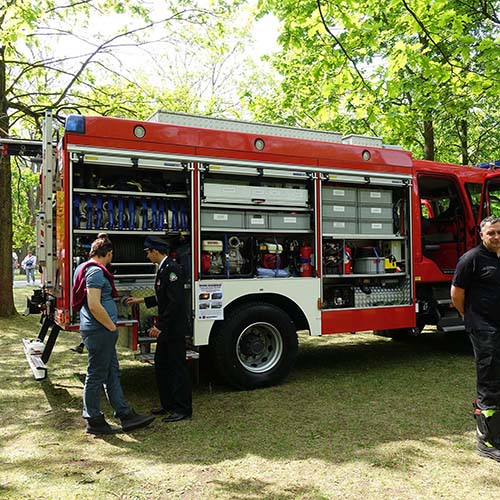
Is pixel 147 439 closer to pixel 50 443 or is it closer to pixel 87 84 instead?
pixel 50 443

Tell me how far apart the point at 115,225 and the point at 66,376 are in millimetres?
2517

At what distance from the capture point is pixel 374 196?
23.6 feet

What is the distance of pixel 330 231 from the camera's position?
22.2 feet

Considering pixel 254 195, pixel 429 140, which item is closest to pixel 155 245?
pixel 254 195

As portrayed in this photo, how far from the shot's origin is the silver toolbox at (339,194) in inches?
267

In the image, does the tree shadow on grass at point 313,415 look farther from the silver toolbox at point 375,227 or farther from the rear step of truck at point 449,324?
the silver toolbox at point 375,227

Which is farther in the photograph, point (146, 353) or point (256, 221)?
point (256, 221)

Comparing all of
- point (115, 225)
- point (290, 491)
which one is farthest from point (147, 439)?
point (115, 225)

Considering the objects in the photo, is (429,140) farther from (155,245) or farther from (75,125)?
(75,125)

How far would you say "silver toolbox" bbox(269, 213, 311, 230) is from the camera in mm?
6500

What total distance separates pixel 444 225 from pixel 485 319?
4446 mm

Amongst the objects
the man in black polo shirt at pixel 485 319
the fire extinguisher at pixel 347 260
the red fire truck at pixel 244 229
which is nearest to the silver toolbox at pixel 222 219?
the red fire truck at pixel 244 229

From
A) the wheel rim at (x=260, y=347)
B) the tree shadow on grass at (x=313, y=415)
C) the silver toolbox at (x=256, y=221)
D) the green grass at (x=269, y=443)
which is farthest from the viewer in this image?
the silver toolbox at (x=256, y=221)

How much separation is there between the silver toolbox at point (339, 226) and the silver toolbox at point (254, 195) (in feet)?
1.36
